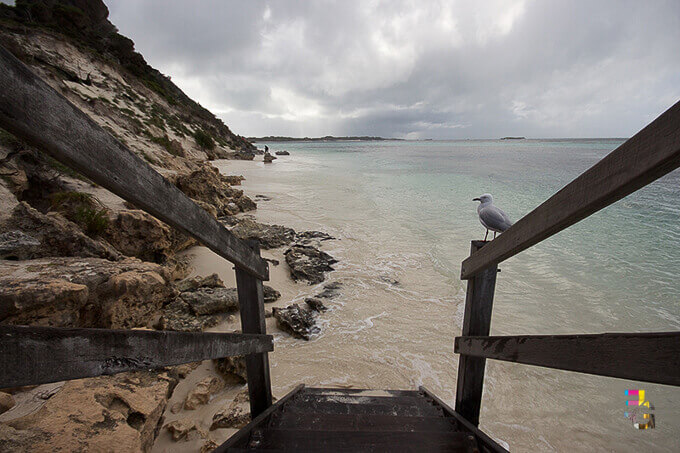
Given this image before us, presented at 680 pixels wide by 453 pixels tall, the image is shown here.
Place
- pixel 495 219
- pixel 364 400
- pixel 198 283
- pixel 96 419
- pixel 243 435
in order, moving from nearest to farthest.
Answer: pixel 243 435 < pixel 96 419 < pixel 364 400 < pixel 495 219 < pixel 198 283

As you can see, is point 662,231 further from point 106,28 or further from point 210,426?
point 106,28

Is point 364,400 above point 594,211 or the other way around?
the other way around

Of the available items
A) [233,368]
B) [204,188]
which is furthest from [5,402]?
[204,188]

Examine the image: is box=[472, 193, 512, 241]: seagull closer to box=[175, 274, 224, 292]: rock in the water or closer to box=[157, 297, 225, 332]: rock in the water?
box=[157, 297, 225, 332]: rock in the water

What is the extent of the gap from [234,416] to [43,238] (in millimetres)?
3091

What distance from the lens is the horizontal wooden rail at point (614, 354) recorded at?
72 centimetres

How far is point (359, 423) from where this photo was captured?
6.59 feet

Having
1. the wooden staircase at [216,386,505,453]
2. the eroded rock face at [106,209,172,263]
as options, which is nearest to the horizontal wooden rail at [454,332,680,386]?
the wooden staircase at [216,386,505,453]

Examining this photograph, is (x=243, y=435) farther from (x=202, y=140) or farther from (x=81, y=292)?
(x=202, y=140)

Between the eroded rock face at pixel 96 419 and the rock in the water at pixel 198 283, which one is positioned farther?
the rock in the water at pixel 198 283

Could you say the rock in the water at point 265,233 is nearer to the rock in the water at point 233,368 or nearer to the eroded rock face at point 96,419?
the rock in the water at point 233,368

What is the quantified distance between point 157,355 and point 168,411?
2271 mm

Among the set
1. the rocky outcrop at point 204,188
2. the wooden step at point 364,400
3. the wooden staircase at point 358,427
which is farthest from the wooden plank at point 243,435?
the rocky outcrop at point 204,188

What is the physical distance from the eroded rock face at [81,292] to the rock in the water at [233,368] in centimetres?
106
